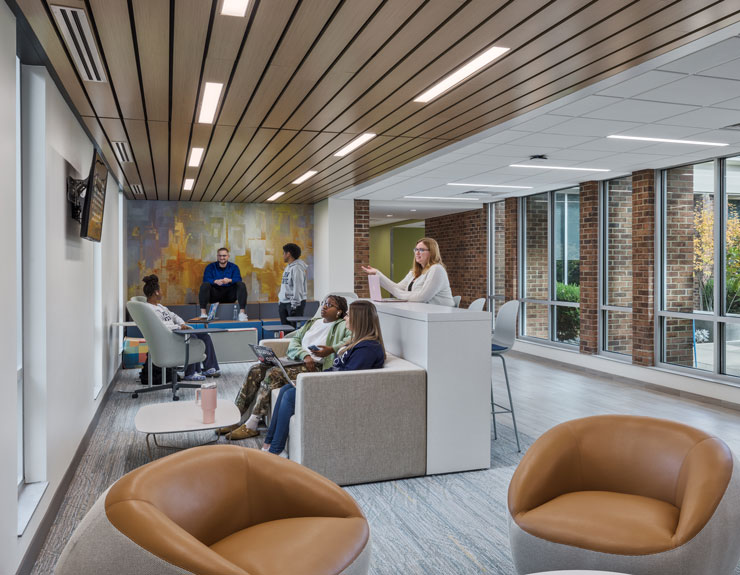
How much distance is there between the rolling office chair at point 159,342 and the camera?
19.2 ft

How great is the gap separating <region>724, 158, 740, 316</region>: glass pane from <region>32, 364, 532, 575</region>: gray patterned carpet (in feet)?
10.0

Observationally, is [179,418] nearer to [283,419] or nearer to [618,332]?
[283,419]

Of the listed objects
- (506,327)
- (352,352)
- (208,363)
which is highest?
(506,327)

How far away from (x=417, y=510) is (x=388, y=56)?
240 cm

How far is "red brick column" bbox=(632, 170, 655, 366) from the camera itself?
7.00m

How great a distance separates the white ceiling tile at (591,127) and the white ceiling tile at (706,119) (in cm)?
30

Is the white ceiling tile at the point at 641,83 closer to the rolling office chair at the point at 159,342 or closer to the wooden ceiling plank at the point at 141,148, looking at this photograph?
the wooden ceiling plank at the point at 141,148

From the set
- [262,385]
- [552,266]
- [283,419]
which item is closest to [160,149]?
[262,385]

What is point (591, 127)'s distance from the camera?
4.72 meters

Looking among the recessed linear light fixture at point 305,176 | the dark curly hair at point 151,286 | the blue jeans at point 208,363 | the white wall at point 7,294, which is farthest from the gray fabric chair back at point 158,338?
the white wall at point 7,294

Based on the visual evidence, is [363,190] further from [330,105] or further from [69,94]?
[69,94]

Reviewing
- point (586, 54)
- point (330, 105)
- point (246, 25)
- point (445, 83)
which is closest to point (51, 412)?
point (246, 25)

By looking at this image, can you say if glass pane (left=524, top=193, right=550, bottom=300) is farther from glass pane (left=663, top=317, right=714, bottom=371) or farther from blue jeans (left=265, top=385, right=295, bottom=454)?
blue jeans (left=265, top=385, right=295, bottom=454)

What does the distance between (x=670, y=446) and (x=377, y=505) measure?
63.0 inches
